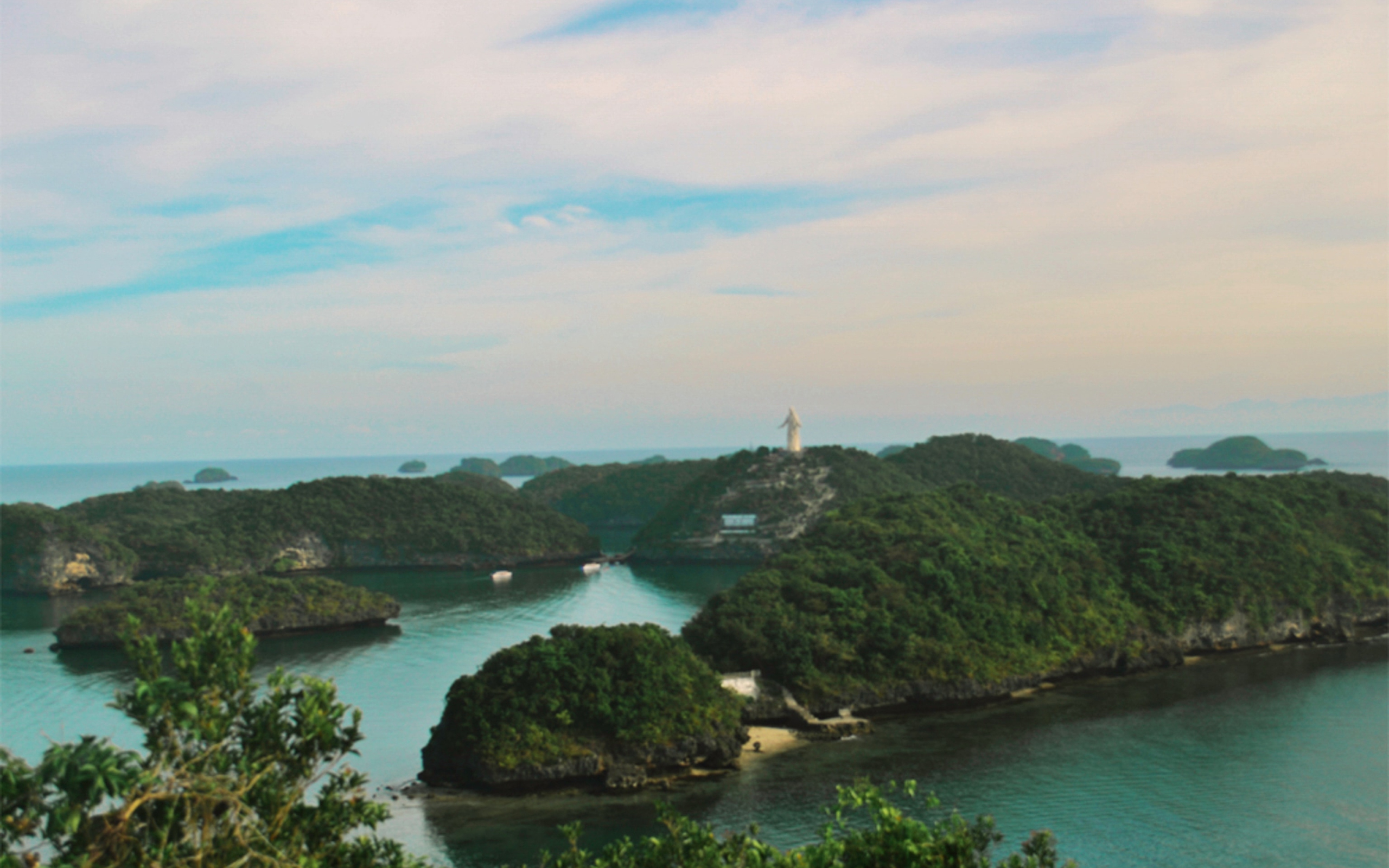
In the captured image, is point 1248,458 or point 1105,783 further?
point 1248,458

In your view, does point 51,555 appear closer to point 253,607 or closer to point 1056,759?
point 253,607

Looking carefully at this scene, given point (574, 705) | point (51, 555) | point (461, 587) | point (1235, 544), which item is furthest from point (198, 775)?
point (51, 555)

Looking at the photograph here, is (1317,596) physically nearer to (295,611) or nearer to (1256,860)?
(1256,860)

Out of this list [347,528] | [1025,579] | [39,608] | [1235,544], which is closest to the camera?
[1025,579]

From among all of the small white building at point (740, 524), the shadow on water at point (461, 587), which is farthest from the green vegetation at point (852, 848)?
the small white building at point (740, 524)

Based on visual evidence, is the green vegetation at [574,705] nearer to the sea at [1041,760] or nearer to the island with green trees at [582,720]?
the island with green trees at [582,720]

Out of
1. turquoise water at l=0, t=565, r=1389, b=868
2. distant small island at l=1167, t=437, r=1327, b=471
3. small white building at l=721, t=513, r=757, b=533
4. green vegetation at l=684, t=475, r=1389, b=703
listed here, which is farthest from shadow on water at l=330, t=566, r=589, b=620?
distant small island at l=1167, t=437, r=1327, b=471
